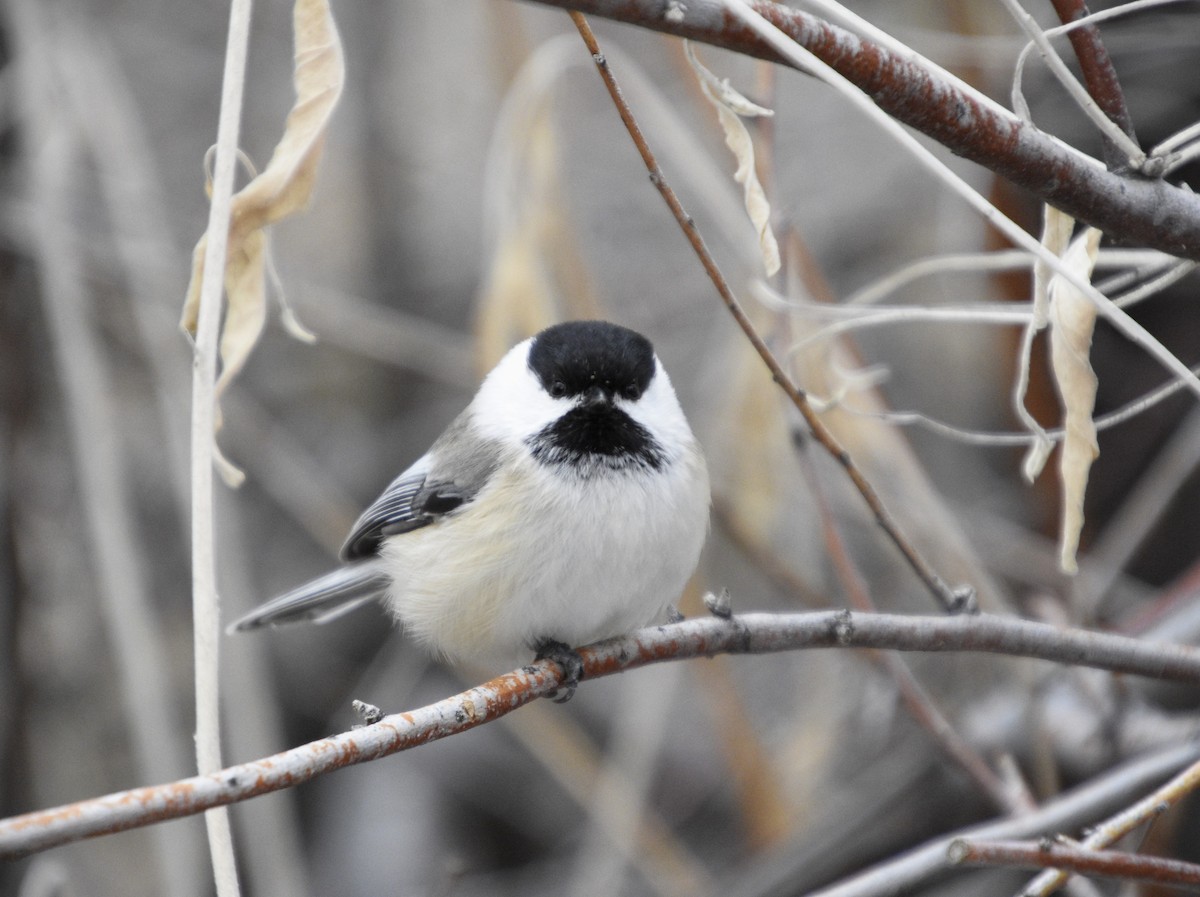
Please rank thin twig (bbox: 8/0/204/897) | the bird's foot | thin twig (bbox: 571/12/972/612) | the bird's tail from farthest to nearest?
thin twig (bbox: 8/0/204/897)
the bird's tail
the bird's foot
thin twig (bbox: 571/12/972/612)

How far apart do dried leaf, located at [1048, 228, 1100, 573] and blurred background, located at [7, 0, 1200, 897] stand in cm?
33

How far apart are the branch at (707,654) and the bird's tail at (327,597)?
0.64 metres

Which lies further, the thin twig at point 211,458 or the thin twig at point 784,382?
the thin twig at point 784,382

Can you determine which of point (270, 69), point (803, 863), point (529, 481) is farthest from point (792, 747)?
point (270, 69)

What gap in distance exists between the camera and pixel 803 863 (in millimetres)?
2328

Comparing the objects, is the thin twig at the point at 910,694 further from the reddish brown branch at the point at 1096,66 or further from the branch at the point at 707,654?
the reddish brown branch at the point at 1096,66

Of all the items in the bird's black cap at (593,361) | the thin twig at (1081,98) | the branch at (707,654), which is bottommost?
the branch at (707,654)

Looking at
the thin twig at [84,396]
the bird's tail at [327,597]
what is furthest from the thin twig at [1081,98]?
the thin twig at [84,396]

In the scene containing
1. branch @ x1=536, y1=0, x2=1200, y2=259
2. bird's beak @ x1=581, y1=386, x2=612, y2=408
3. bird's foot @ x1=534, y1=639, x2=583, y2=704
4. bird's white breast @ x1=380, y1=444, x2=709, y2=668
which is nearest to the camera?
branch @ x1=536, y1=0, x2=1200, y2=259

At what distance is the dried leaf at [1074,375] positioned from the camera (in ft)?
3.61

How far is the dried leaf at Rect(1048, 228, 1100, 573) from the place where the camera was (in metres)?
1.10

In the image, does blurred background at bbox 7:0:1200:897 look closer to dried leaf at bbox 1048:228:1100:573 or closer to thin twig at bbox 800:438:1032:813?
thin twig at bbox 800:438:1032:813

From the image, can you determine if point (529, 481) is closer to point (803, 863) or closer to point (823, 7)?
point (823, 7)

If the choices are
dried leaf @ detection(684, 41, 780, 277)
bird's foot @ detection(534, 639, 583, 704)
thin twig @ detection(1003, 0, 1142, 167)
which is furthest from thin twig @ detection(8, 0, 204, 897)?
Answer: thin twig @ detection(1003, 0, 1142, 167)
